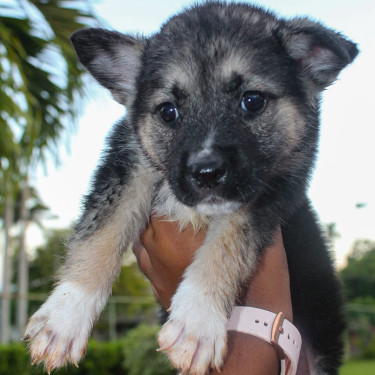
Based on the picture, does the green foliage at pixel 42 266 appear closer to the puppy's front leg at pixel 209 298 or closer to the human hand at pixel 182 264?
the human hand at pixel 182 264

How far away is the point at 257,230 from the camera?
8.17 feet

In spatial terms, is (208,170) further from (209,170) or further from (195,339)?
(195,339)

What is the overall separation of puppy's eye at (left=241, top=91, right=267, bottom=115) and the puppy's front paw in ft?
3.10

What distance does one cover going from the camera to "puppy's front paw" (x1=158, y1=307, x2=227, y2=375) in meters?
2.14

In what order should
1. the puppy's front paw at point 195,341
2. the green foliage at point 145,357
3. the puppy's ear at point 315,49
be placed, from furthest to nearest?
the green foliage at point 145,357, the puppy's ear at point 315,49, the puppy's front paw at point 195,341

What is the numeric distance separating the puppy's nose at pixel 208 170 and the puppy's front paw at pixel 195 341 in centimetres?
54

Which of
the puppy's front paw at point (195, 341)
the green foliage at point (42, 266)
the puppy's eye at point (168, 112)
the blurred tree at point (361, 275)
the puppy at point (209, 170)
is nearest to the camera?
the puppy's front paw at point (195, 341)

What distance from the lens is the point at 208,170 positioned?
2.22 meters

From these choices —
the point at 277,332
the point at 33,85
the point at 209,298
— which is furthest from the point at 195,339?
the point at 33,85

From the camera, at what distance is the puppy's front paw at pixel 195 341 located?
214 cm

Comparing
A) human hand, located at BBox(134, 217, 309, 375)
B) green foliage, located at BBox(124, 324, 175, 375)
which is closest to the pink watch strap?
human hand, located at BBox(134, 217, 309, 375)

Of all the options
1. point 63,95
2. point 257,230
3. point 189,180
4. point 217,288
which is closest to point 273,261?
point 257,230

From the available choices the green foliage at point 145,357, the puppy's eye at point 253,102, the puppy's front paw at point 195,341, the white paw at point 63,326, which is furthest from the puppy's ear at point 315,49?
the green foliage at point 145,357

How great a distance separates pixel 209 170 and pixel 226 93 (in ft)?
1.49
